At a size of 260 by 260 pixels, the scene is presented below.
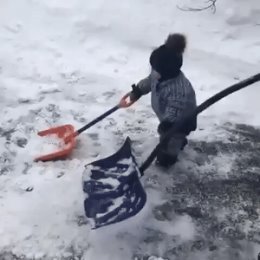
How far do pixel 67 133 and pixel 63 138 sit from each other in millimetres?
85

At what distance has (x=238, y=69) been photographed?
20.4 ft

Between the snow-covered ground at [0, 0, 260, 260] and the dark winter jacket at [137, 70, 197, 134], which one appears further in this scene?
the dark winter jacket at [137, 70, 197, 134]

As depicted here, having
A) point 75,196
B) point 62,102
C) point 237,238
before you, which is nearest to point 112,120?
point 62,102

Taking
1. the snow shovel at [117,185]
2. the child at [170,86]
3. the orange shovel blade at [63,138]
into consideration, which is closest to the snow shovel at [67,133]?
the orange shovel blade at [63,138]

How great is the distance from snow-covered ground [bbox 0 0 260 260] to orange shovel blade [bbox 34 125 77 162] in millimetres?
85

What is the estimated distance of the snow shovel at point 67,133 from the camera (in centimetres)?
459

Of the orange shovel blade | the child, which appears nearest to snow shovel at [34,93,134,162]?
the orange shovel blade

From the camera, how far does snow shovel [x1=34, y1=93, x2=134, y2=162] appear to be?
4.59 m

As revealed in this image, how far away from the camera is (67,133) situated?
4906 mm

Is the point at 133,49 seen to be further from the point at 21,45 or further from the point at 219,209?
the point at 219,209

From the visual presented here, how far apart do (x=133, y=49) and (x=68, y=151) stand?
2.36 m

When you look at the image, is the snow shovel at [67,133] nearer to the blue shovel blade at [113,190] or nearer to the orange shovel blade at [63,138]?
the orange shovel blade at [63,138]

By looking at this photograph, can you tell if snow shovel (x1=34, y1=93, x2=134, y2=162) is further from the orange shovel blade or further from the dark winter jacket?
the dark winter jacket

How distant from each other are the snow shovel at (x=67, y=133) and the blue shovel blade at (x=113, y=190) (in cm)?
67
